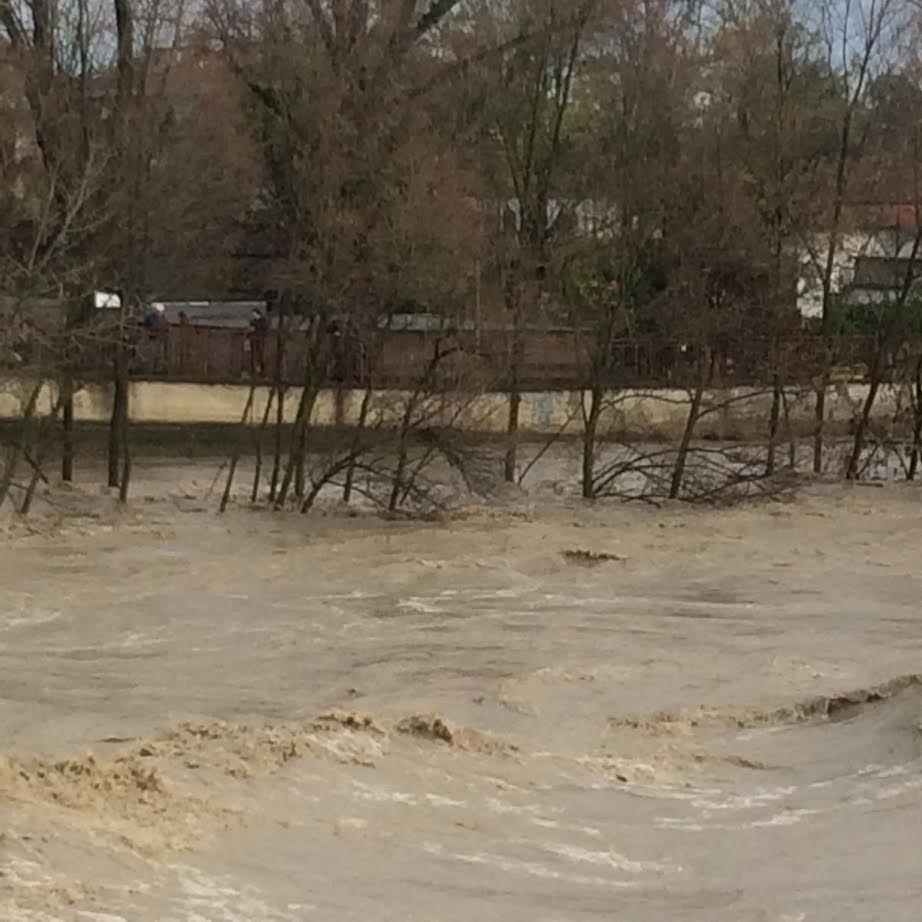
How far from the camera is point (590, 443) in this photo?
27438 mm

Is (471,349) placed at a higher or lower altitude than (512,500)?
higher

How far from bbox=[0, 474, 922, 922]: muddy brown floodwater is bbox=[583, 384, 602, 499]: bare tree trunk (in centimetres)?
540

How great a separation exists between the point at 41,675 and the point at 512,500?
13428mm

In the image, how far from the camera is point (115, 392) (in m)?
26.9

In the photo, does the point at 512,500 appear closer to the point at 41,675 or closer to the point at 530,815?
the point at 41,675

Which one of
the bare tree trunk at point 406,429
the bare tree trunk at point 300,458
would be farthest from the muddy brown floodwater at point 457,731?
the bare tree trunk at point 300,458

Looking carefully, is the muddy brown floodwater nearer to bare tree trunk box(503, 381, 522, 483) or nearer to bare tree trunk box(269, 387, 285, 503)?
bare tree trunk box(269, 387, 285, 503)

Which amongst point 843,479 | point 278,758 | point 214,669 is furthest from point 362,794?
point 843,479

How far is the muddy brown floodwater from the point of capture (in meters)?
7.88

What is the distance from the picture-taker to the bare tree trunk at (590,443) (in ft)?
90.3

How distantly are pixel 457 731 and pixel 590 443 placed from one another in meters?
16.8

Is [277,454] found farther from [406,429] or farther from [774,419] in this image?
[774,419]

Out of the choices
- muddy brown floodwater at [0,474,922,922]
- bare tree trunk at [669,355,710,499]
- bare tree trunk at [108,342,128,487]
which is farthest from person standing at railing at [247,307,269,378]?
muddy brown floodwater at [0,474,922,922]

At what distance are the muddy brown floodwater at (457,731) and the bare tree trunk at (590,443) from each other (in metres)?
5.40
